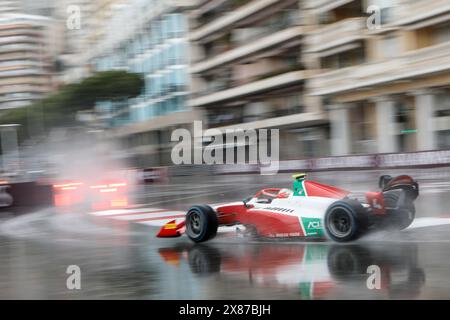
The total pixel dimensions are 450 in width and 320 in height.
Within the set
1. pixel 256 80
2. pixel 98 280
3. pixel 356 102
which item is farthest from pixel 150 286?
pixel 256 80

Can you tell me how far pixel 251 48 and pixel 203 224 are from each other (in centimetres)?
3775

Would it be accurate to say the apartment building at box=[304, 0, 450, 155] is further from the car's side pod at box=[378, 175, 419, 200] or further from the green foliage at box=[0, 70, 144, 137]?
the green foliage at box=[0, 70, 144, 137]

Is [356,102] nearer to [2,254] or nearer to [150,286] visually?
[2,254]

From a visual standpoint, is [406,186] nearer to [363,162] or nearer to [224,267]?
[224,267]

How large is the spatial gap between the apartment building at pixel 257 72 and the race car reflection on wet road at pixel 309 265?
30.5m

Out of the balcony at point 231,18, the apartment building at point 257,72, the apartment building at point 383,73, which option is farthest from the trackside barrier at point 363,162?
the balcony at point 231,18

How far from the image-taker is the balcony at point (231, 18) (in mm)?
44947

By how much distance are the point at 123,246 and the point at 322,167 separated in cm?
2270

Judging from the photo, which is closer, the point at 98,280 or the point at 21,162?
the point at 98,280

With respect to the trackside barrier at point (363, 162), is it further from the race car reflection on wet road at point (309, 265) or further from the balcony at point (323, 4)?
the race car reflection on wet road at point (309, 265)

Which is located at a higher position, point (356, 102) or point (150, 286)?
point (356, 102)

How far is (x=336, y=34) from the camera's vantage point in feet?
120

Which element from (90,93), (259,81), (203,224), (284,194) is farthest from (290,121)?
(284,194)
